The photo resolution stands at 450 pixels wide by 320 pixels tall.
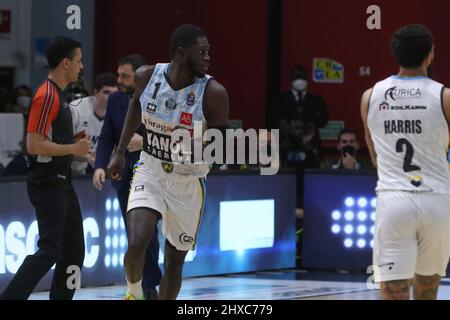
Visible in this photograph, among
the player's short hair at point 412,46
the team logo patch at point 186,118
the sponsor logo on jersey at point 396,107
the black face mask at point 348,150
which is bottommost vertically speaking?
the black face mask at point 348,150

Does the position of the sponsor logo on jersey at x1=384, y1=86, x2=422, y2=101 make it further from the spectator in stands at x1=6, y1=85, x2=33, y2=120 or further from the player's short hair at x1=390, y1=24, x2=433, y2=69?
the spectator in stands at x1=6, y1=85, x2=33, y2=120

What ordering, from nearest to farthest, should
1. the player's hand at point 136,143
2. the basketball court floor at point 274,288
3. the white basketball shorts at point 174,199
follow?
the white basketball shorts at point 174,199
the player's hand at point 136,143
the basketball court floor at point 274,288

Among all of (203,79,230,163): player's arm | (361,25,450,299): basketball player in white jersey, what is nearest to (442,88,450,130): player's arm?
(361,25,450,299): basketball player in white jersey

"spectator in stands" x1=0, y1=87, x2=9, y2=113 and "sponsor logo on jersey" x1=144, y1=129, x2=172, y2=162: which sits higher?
"spectator in stands" x1=0, y1=87, x2=9, y2=113

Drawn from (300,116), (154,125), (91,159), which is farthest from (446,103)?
(300,116)

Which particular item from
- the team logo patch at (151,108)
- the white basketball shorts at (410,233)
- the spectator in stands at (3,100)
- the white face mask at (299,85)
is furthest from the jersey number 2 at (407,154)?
the spectator in stands at (3,100)

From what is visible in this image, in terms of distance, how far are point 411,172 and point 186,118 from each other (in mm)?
1827

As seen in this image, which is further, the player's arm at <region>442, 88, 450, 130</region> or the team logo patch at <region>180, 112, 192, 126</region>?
the team logo patch at <region>180, 112, 192, 126</region>

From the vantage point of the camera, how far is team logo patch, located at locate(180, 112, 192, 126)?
314 inches

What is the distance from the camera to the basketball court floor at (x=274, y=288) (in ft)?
34.1

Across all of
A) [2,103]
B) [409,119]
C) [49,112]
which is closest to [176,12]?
[2,103]

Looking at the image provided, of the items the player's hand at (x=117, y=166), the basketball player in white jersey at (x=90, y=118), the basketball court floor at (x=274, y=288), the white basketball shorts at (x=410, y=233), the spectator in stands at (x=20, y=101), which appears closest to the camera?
the white basketball shorts at (x=410, y=233)

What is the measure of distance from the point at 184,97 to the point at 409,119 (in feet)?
Result: 6.05

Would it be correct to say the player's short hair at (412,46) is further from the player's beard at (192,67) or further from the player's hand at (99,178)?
the player's hand at (99,178)
